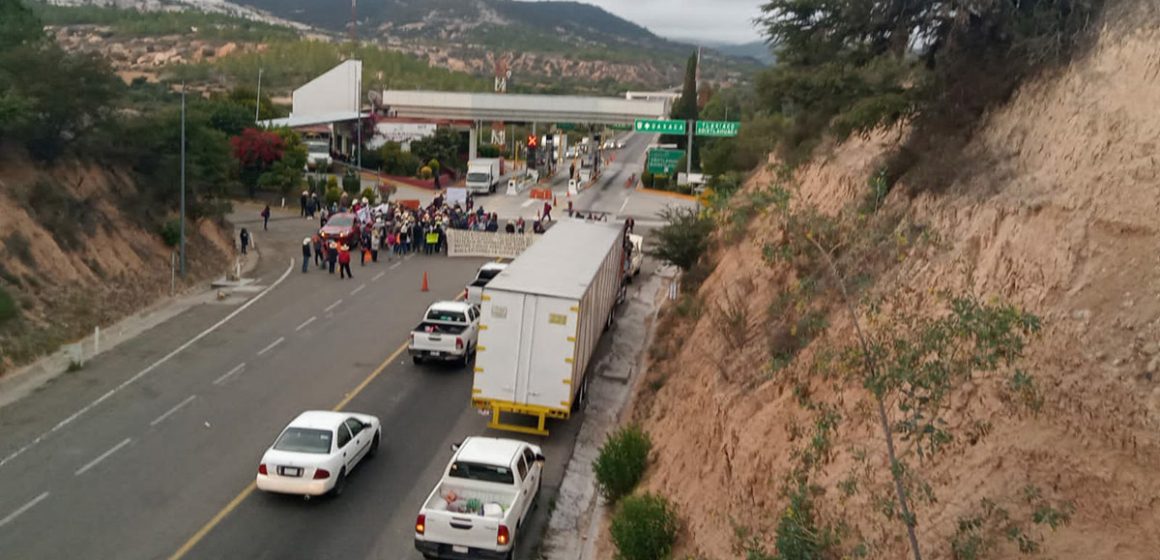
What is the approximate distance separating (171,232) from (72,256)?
4.54m

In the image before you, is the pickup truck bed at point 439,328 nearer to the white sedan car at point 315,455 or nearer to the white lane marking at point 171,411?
the white lane marking at point 171,411

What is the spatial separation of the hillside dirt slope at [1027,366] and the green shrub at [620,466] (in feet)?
1.23

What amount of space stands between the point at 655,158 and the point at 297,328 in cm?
4160

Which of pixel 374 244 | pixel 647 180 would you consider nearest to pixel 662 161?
pixel 647 180

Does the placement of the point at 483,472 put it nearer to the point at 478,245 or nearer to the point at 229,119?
the point at 478,245

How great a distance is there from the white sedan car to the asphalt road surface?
13.9 inches

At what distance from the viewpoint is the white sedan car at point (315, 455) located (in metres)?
14.6

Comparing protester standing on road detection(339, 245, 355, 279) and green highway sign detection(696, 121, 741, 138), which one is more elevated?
green highway sign detection(696, 121, 741, 138)

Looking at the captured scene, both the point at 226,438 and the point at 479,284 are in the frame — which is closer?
the point at 226,438

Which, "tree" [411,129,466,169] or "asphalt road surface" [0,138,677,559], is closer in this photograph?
"asphalt road surface" [0,138,677,559]

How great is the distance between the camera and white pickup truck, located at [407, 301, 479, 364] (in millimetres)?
22391

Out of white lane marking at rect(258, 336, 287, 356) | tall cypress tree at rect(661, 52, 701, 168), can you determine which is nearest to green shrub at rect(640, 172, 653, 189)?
tall cypress tree at rect(661, 52, 701, 168)

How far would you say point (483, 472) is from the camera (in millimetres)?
13992

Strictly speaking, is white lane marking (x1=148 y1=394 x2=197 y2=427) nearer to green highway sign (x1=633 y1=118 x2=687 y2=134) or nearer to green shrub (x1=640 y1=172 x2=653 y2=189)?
green highway sign (x1=633 y1=118 x2=687 y2=134)
